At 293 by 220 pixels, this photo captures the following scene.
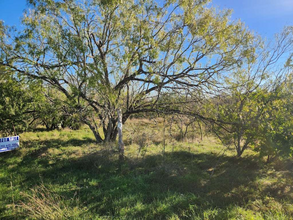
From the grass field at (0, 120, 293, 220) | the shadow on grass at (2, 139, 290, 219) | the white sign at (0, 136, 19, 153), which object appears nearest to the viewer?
the grass field at (0, 120, 293, 220)

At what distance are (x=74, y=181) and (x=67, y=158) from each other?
6.81ft

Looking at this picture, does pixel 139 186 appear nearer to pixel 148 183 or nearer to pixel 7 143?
pixel 148 183

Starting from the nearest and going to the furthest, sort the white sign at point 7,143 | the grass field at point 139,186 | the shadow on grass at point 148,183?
1. the grass field at point 139,186
2. the shadow on grass at point 148,183
3. the white sign at point 7,143

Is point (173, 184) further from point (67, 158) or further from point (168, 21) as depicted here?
point (168, 21)

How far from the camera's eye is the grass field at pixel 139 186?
11.0 ft

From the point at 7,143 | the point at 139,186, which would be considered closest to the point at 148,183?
the point at 139,186

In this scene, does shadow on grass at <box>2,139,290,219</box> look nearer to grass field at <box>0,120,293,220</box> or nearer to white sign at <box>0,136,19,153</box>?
grass field at <box>0,120,293,220</box>

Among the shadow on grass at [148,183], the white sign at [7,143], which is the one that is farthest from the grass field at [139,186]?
the white sign at [7,143]

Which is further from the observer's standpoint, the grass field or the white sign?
the white sign

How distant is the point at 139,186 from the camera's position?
15.0 feet

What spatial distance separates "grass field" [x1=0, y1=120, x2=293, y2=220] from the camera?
3.35 meters

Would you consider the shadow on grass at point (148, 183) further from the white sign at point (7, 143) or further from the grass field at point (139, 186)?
the white sign at point (7, 143)

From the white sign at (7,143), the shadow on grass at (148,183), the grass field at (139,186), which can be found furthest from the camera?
the white sign at (7,143)

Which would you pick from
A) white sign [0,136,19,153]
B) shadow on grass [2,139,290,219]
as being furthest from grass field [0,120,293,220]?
white sign [0,136,19,153]
